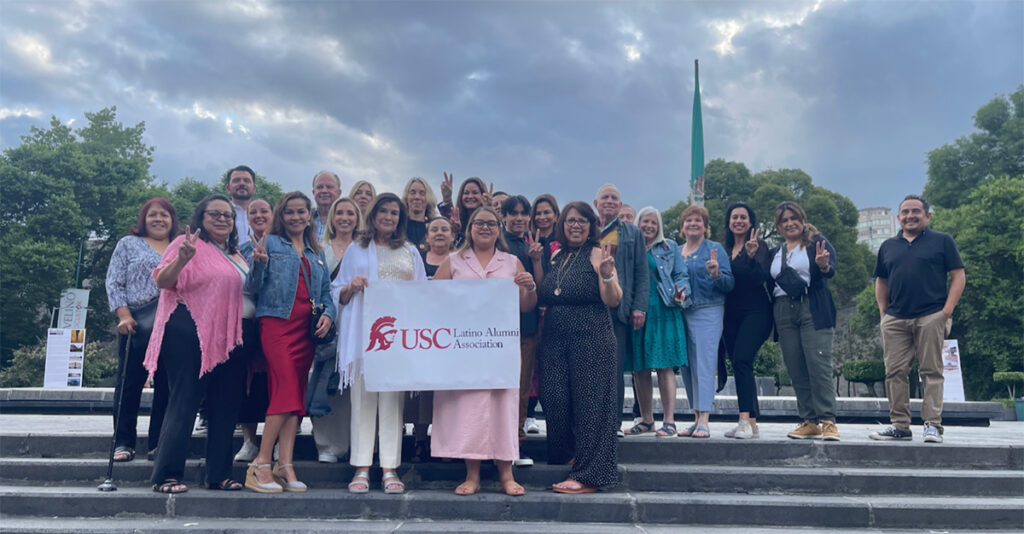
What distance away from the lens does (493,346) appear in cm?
490

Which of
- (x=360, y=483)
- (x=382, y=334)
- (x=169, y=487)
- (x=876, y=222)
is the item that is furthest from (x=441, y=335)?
(x=876, y=222)

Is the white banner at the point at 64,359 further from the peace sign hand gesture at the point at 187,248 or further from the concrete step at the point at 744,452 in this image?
the peace sign hand gesture at the point at 187,248

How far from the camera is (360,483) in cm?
485

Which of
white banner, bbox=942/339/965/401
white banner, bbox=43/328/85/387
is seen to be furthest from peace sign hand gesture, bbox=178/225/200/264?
white banner, bbox=942/339/965/401

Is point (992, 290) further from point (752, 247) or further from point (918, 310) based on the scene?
point (752, 247)

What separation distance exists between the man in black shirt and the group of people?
0.08ft

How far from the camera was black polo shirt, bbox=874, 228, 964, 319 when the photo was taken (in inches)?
241

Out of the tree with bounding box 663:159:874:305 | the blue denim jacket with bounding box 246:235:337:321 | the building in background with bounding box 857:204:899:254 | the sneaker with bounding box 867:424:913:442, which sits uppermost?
the building in background with bounding box 857:204:899:254

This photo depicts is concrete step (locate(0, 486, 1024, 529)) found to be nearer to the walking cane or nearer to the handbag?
the walking cane

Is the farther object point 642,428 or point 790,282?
point 642,428

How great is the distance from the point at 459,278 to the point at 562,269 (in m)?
0.82

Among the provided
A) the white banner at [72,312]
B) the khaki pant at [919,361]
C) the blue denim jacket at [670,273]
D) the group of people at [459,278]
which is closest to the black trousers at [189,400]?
the group of people at [459,278]

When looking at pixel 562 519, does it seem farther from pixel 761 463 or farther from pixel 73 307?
pixel 73 307

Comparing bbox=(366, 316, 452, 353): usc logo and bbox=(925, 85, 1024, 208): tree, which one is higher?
bbox=(925, 85, 1024, 208): tree
